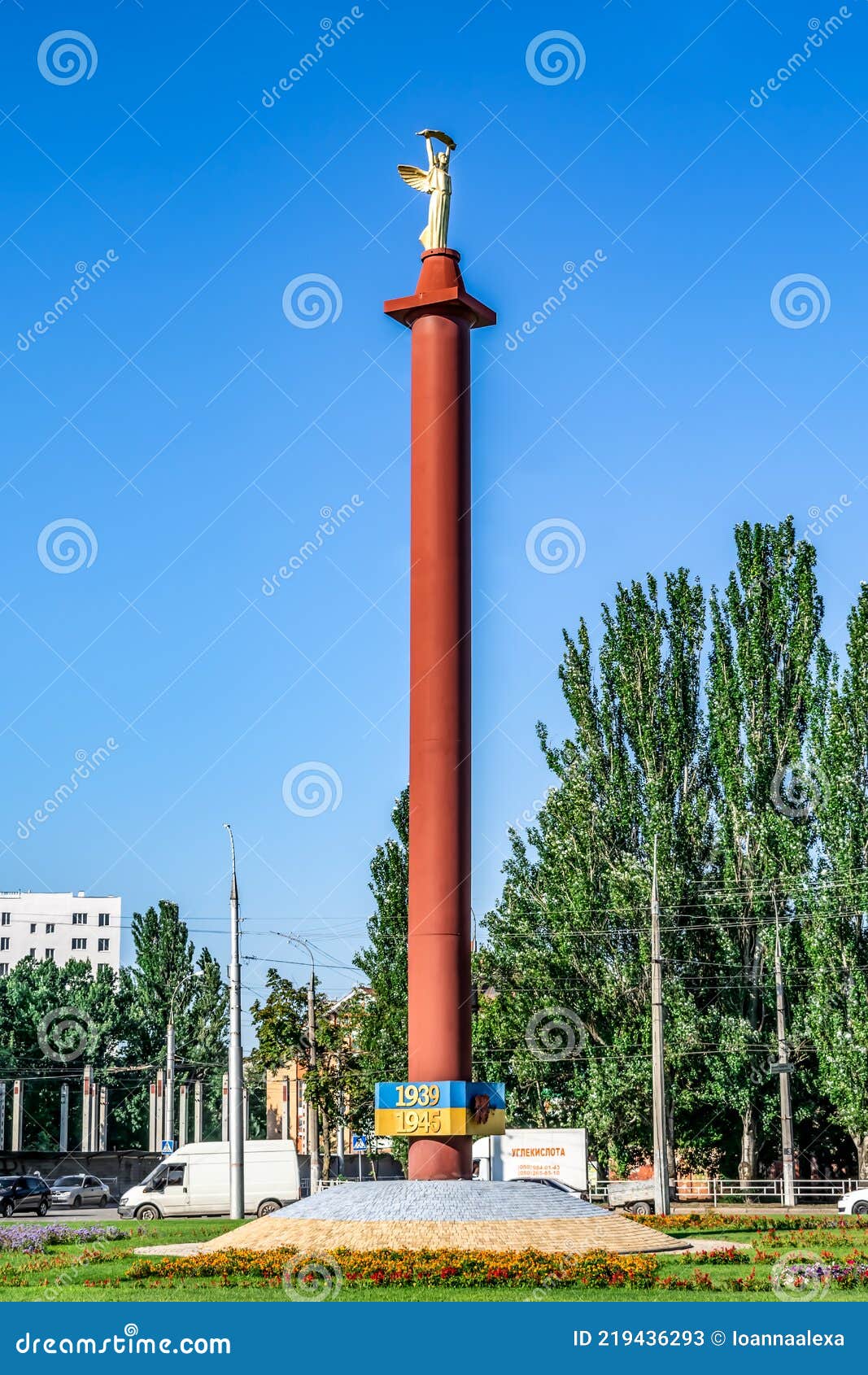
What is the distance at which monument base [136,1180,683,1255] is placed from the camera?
22.2 metres

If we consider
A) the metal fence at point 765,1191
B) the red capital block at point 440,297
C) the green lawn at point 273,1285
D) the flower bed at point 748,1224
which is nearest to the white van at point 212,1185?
the metal fence at point 765,1191

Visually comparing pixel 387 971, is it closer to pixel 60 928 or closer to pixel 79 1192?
pixel 79 1192

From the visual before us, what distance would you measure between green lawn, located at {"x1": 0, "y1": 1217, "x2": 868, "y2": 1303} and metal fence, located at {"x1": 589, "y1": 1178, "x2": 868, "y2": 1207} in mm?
15928

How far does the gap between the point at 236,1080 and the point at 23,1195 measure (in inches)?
567

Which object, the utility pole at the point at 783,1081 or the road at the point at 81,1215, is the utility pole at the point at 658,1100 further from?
the road at the point at 81,1215

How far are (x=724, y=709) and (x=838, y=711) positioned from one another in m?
3.40

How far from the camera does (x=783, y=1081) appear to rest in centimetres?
4234

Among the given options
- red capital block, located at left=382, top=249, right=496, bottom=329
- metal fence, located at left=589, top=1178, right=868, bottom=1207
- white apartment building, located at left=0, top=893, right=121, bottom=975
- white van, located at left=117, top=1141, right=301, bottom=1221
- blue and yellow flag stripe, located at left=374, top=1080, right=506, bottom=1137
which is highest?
red capital block, located at left=382, top=249, right=496, bottom=329

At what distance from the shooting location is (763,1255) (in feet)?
77.5

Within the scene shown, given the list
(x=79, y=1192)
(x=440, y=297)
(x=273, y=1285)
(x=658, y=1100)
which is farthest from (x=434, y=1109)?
(x=79, y=1192)

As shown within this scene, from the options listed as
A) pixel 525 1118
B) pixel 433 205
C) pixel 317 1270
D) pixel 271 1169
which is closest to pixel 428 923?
pixel 317 1270

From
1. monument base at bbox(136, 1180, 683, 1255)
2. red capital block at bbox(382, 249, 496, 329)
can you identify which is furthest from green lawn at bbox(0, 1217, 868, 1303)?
red capital block at bbox(382, 249, 496, 329)

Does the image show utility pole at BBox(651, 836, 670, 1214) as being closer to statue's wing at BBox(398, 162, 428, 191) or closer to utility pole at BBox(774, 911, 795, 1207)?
utility pole at BBox(774, 911, 795, 1207)

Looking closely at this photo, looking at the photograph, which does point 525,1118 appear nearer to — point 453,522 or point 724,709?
point 724,709
